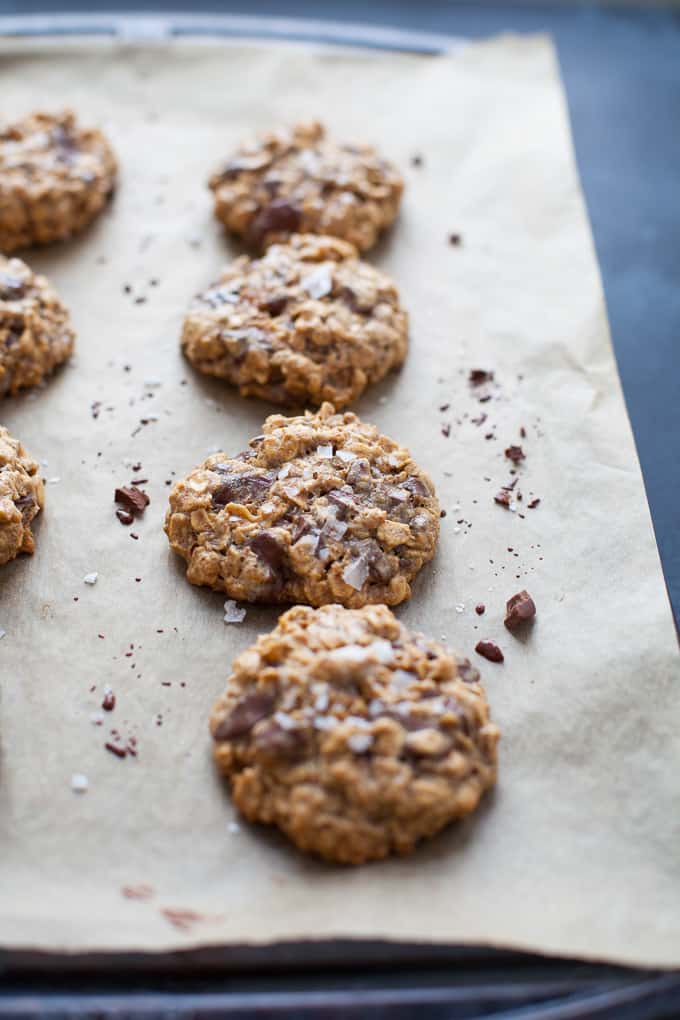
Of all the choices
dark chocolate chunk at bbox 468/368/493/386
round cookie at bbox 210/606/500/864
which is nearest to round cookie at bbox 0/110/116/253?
dark chocolate chunk at bbox 468/368/493/386

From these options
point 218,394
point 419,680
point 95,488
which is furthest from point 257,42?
point 419,680

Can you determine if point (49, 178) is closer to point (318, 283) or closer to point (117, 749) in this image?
point (318, 283)

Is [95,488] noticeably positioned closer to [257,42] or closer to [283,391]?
[283,391]

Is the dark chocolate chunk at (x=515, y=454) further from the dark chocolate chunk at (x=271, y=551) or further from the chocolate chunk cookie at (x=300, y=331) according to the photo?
the dark chocolate chunk at (x=271, y=551)

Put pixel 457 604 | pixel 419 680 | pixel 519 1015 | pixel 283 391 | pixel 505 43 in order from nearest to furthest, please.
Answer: pixel 519 1015 < pixel 419 680 < pixel 457 604 < pixel 283 391 < pixel 505 43

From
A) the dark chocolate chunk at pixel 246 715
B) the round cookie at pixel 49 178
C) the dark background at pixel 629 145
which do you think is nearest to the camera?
the dark chocolate chunk at pixel 246 715

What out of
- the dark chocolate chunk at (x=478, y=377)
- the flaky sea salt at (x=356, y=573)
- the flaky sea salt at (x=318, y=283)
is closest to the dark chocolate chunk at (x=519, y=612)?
the flaky sea salt at (x=356, y=573)

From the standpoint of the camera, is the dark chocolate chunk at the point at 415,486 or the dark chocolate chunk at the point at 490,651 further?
the dark chocolate chunk at the point at 415,486
